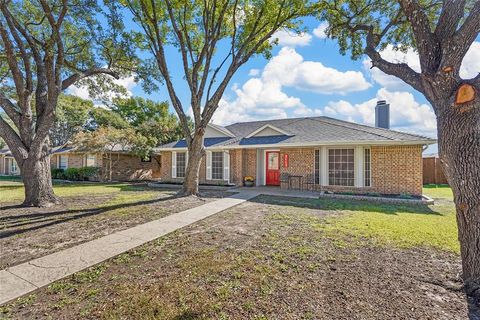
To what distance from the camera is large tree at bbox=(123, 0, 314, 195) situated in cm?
955

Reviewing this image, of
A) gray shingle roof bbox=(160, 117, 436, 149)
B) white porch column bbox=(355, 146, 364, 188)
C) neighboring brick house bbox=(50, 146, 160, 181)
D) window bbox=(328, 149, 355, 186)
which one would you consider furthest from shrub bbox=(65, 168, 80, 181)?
white porch column bbox=(355, 146, 364, 188)

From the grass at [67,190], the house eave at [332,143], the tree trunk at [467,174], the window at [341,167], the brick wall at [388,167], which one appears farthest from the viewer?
the window at [341,167]

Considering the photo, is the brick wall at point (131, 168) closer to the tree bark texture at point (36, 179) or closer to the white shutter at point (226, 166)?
the white shutter at point (226, 166)

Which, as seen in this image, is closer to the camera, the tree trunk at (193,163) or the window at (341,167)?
the tree trunk at (193,163)

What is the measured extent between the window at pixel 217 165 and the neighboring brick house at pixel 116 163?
28.2 feet

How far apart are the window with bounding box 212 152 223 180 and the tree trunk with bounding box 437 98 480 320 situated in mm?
13068

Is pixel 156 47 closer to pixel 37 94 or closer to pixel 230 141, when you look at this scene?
pixel 37 94

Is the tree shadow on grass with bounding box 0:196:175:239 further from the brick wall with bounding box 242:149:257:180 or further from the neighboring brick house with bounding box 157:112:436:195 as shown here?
the brick wall with bounding box 242:149:257:180

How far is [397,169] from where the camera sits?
36.5ft

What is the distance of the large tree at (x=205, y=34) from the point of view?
9.55 meters

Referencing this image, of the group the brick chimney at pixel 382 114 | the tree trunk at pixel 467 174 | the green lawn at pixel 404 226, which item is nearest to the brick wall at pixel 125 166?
→ the brick chimney at pixel 382 114

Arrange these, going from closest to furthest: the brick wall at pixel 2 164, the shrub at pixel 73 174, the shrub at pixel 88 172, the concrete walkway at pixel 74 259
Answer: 1. the concrete walkway at pixel 74 259
2. the shrub at pixel 88 172
3. the shrub at pixel 73 174
4. the brick wall at pixel 2 164

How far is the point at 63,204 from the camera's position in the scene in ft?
28.1

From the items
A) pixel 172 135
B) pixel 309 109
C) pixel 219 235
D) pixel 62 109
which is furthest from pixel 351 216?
pixel 62 109
